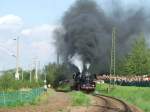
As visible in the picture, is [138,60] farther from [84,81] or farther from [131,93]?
[84,81]

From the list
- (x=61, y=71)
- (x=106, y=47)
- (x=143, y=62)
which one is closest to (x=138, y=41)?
(x=143, y=62)

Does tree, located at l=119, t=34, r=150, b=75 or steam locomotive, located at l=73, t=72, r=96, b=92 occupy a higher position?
tree, located at l=119, t=34, r=150, b=75

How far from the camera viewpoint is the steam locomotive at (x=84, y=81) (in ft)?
199

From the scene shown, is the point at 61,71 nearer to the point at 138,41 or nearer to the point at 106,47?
the point at 106,47

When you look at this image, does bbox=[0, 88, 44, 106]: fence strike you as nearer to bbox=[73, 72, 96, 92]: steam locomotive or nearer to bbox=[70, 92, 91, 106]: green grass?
bbox=[70, 92, 91, 106]: green grass

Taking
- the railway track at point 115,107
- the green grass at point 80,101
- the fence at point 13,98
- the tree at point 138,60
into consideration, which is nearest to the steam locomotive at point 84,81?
the green grass at point 80,101

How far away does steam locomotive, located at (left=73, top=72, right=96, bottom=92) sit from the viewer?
60.7 meters

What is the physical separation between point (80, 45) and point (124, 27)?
12434mm

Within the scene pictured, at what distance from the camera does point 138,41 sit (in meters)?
104

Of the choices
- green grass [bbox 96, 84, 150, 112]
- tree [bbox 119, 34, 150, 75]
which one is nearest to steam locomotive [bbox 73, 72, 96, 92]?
green grass [bbox 96, 84, 150, 112]

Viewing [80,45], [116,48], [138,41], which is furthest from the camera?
[138,41]

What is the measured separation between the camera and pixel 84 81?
60.5 metres

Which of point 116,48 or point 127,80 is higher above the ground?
point 116,48

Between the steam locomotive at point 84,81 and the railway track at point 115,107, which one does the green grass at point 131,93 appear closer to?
the steam locomotive at point 84,81
